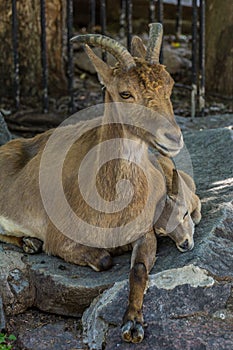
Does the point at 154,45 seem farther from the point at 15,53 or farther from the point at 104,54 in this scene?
the point at 15,53

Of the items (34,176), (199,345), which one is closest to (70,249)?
(34,176)

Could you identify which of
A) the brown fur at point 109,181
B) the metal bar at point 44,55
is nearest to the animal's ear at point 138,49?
the brown fur at point 109,181

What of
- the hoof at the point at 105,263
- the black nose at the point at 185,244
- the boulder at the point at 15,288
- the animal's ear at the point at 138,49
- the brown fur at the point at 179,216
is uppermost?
the animal's ear at the point at 138,49

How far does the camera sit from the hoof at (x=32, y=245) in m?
5.63

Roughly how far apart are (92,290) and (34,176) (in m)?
1.20

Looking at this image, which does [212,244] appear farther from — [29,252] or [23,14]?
[23,14]

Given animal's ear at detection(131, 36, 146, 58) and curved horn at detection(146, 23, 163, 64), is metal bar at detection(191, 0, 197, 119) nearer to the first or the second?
animal's ear at detection(131, 36, 146, 58)

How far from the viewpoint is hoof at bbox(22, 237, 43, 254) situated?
5.63m

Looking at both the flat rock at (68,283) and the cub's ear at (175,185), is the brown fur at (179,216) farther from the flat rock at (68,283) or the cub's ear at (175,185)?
the flat rock at (68,283)

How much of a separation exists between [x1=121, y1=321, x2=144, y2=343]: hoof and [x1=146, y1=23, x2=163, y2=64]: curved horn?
1691 millimetres

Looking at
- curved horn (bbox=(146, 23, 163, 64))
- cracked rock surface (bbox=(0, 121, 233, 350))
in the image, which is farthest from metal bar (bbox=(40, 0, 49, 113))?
cracked rock surface (bbox=(0, 121, 233, 350))

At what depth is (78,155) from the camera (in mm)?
5605

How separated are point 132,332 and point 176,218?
3.45ft

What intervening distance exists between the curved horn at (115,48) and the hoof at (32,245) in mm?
1497
